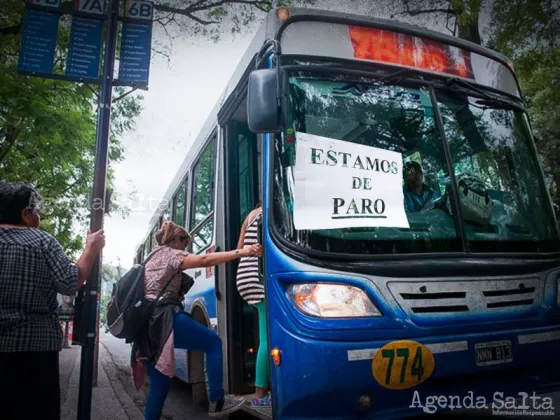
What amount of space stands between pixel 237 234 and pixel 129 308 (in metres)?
1.16

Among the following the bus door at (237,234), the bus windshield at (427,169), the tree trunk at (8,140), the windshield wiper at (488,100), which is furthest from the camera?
the tree trunk at (8,140)

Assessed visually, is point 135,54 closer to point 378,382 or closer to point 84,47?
point 84,47

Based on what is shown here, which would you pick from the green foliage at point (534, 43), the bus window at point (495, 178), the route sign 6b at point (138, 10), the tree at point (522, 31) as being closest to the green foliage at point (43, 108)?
the route sign 6b at point (138, 10)

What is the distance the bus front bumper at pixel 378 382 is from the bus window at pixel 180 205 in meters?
3.80

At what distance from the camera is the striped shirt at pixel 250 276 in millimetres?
3824

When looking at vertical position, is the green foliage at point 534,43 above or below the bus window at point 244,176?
above

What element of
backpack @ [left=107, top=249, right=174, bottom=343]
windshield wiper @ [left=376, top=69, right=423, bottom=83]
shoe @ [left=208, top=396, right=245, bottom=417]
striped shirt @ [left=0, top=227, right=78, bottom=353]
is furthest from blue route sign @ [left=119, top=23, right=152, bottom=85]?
shoe @ [left=208, top=396, right=245, bottom=417]

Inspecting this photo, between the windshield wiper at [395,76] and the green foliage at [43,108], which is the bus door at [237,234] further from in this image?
the green foliage at [43,108]

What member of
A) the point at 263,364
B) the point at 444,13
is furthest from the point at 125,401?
the point at 444,13

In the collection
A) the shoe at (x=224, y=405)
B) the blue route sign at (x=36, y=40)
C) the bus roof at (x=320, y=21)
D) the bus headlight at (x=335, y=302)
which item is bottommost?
the shoe at (x=224, y=405)

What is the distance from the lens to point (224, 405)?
3.91 m

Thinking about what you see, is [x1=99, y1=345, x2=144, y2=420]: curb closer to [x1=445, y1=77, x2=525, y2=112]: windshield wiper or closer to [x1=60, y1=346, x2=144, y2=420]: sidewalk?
[x1=60, y1=346, x2=144, y2=420]: sidewalk

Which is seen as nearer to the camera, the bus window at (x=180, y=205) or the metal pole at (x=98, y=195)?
the metal pole at (x=98, y=195)

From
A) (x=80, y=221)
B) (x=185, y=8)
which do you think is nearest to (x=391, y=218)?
(x=185, y=8)
